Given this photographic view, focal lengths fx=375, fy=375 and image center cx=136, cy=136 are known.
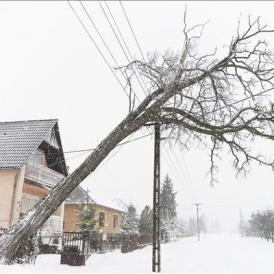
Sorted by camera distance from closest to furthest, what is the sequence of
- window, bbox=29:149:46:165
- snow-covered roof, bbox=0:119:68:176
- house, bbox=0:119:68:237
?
house, bbox=0:119:68:237 < snow-covered roof, bbox=0:119:68:176 < window, bbox=29:149:46:165

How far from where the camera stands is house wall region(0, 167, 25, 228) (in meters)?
20.5

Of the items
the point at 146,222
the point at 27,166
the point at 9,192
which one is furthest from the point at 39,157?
the point at 146,222

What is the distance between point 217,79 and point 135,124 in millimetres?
3829

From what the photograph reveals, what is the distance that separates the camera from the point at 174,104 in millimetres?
13227

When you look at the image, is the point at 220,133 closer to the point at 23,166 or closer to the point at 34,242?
the point at 34,242

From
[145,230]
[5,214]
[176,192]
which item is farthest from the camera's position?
[176,192]

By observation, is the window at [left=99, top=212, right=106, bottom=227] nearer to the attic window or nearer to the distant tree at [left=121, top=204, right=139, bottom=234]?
the distant tree at [left=121, top=204, right=139, bottom=234]

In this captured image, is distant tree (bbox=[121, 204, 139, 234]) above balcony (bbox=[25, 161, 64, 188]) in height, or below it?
below

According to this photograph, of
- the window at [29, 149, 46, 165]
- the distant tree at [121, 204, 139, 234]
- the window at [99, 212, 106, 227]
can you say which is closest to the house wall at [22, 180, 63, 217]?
the window at [29, 149, 46, 165]

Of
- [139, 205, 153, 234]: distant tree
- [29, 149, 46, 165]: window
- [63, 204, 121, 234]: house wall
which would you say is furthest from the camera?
[139, 205, 153, 234]: distant tree

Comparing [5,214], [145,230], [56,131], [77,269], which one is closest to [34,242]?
[77,269]

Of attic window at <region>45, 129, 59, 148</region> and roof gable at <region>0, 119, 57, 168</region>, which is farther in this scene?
attic window at <region>45, 129, 59, 148</region>

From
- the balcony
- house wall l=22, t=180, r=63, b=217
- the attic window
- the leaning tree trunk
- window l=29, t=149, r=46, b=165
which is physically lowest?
the leaning tree trunk

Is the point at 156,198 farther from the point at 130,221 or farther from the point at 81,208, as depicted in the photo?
the point at 130,221
